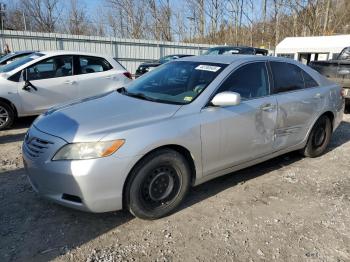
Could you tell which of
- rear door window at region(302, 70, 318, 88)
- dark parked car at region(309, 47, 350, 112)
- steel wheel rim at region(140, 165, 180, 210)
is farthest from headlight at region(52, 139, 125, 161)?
dark parked car at region(309, 47, 350, 112)

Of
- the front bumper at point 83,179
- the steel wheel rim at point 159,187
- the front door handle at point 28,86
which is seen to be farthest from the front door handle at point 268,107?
the front door handle at point 28,86

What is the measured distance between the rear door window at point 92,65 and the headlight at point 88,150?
471 centimetres

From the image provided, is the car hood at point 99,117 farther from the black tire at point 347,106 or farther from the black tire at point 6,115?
the black tire at point 347,106

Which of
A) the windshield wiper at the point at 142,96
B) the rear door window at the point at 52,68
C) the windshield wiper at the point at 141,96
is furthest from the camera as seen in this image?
the rear door window at the point at 52,68

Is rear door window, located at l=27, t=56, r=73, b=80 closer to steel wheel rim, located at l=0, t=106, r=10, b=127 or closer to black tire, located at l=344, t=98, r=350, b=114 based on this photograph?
steel wheel rim, located at l=0, t=106, r=10, b=127

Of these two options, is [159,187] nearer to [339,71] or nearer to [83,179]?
[83,179]

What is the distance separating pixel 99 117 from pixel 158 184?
87cm

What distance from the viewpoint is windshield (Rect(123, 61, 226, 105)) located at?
3.59 m

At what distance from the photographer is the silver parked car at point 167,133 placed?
112 inches

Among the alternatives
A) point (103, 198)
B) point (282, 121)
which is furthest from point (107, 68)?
point (103, 198)

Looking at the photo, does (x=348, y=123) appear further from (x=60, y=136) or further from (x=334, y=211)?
(x=60, y=136)

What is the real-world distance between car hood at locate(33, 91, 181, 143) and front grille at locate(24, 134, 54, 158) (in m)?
0.11

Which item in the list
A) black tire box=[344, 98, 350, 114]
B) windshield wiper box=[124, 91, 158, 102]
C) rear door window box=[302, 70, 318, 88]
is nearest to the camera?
windshield wiper box=[124, 91, 158, 102]

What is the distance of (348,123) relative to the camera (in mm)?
7680
